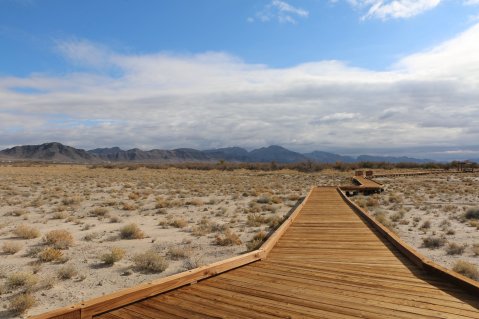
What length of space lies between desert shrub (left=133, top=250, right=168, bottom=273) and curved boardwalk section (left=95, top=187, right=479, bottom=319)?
98.2 inches

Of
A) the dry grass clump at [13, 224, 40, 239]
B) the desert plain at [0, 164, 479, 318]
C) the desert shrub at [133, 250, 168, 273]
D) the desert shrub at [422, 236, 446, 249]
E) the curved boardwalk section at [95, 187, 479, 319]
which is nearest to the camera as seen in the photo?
the curved boardwalk section at [95, 187, 479, 319]

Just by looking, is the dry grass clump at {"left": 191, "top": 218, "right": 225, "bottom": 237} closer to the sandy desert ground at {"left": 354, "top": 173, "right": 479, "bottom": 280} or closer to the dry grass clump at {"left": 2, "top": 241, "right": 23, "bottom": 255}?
the dry grass clump at {"left": 2, "top": 241, "right": 23, "bottom": 255}

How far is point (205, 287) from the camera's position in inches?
192

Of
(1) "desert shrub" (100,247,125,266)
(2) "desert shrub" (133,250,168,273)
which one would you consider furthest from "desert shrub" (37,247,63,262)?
(2) "desert shrub" (133,250,168,273)

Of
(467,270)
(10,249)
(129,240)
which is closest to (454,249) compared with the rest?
(467,270)

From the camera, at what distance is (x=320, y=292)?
456 cm

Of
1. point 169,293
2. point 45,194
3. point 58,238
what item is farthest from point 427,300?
point 45,194

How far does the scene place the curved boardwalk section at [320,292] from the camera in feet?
13.0

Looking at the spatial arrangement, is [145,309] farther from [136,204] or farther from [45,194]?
[45,194]

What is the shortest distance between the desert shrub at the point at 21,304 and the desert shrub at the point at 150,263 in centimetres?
230

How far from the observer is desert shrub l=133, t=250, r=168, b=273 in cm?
764

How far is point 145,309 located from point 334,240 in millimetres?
4971

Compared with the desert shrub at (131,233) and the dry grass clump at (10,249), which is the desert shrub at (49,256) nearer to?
the dry grass clump at (10,249)

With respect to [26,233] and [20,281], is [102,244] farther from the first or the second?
[20,281]
